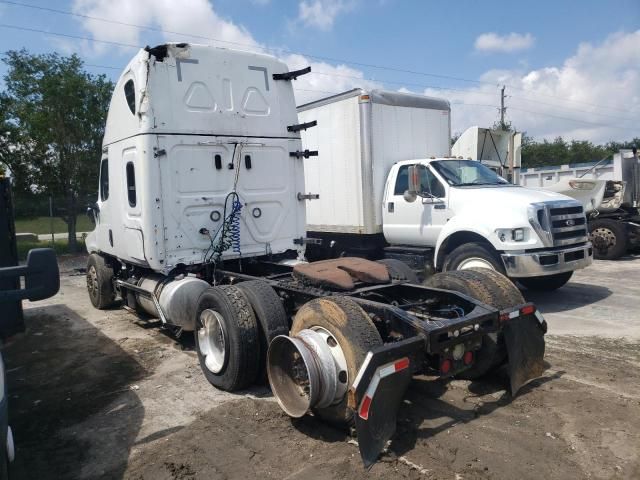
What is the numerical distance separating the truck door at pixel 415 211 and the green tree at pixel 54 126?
11355 millimetres

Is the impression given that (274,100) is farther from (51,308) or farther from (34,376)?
(51,308)

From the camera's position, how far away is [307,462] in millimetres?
3539

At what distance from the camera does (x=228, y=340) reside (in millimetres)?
4758

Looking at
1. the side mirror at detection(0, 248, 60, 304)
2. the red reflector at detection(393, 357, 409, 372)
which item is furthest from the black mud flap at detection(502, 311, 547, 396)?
the side mirror at detection(0, 248, 60, 304)

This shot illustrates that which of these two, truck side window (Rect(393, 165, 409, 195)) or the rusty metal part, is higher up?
truck side window (Rect(393, 165, 409, 195))

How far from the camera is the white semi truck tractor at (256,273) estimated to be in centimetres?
376

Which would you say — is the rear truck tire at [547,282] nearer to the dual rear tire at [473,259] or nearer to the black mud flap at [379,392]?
the dual rear tire at [473,259]

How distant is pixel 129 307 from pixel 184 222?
2.36 m

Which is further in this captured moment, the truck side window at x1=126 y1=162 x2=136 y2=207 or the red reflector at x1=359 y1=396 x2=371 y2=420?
the truck side window at x1=126 y1=162 x2=136 y2=207

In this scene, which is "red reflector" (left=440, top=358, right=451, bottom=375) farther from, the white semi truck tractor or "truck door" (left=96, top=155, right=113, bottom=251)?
"truck door" (left=96, top=155, right=113, bottom=251)

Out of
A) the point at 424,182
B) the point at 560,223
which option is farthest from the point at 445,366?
the point at 424,182

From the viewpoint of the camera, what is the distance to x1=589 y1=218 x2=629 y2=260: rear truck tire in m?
12.2

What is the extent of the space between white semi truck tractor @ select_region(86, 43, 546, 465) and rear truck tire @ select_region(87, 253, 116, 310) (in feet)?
0.10

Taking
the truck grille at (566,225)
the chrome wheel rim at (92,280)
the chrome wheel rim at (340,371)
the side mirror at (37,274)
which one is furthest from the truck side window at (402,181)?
the side mirror at (37,274)
